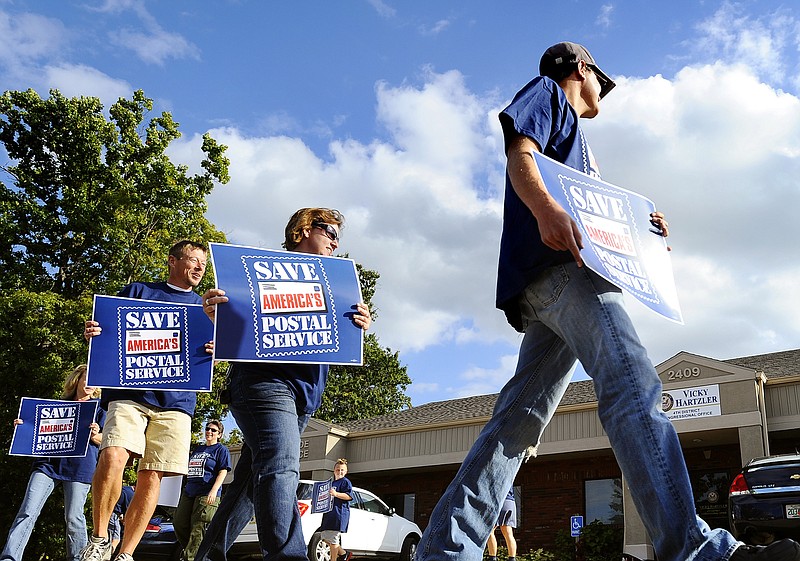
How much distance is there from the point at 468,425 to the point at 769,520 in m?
14.2

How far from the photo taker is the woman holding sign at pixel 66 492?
21.4ft

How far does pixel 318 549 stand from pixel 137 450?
9030 mm

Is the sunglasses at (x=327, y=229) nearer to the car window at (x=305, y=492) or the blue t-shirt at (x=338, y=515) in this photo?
the car window at (x=305, y=492)

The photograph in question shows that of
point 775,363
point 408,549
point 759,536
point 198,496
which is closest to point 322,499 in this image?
point 198,496

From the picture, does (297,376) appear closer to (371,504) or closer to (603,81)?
(603,81)

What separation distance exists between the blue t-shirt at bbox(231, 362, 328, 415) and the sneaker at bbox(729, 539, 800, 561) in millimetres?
2202

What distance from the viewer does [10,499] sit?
19.9 meters

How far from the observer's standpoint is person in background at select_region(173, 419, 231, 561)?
945 centimetres

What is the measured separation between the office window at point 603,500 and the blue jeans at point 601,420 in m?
20.0

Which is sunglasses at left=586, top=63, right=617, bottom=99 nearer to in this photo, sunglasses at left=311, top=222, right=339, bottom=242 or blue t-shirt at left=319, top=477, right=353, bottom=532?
sunglasses at left=311, top=222, right=339, bottom=242

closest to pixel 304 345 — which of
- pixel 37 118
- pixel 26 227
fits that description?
pixel 26 227

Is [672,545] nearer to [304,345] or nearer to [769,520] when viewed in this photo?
[304,345]

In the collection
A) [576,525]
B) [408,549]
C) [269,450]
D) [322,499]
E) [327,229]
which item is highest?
[327,229]

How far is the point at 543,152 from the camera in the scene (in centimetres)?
303
